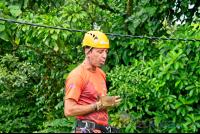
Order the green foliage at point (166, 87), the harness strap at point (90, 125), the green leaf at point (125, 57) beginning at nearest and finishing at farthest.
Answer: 1. the harness strap at point (90, 125)
2. the green foliage at point (166, 87)
3. the green leaf at point (125, 57)

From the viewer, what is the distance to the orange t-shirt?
1.87 metres

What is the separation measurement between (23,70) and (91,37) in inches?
152

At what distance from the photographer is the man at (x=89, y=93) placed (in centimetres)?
186

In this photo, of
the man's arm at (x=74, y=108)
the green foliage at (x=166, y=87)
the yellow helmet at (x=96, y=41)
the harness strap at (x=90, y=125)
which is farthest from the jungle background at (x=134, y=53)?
the harness strap at (x=90, y=125)

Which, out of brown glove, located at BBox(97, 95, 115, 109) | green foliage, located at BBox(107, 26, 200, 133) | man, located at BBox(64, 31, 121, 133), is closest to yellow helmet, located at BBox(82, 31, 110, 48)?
man, located at BBox(64, 31, 121, 133)

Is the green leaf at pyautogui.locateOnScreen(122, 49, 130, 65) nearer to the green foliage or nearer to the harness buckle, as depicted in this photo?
the green foliage

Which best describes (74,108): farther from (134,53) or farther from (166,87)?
(134,53)

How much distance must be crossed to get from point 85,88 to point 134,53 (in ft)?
8.60

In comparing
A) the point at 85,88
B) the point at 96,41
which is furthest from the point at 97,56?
the point at 85,88

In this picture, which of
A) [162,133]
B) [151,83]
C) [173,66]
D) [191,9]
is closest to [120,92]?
[151,83]

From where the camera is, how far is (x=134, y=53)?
439cm

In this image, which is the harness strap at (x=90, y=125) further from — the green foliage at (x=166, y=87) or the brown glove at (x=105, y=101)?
the green foliage at (x=166, y=87)

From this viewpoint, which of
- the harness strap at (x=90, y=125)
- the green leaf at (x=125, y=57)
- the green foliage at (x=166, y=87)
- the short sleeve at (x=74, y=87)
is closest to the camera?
the short sleeve at (x=74, y=87)

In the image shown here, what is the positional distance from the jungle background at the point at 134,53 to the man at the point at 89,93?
1.44 metres
